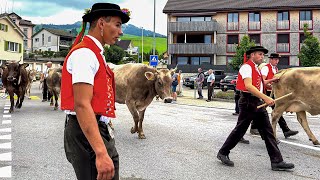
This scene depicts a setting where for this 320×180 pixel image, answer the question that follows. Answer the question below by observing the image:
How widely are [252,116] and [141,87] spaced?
312 centimetres

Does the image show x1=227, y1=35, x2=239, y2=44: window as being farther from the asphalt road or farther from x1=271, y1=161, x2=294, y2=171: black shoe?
x1=271, y1=161, x2=294, y2=171: black shoe

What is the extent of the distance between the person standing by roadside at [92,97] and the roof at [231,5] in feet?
152

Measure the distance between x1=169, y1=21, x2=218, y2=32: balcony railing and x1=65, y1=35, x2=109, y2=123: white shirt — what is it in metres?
45.4

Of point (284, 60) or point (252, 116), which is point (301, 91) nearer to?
point (252, 116)

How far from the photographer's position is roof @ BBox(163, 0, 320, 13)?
4584 centimetres

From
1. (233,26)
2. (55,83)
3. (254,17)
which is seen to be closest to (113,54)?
(233,26)

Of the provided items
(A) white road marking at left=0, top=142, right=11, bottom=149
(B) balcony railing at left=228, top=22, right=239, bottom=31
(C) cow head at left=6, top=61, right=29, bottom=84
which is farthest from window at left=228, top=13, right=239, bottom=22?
(A) white road marking at left=0, top=142, right=11, bottom=149

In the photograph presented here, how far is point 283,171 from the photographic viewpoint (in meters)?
5.76

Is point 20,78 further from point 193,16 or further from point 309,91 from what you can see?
point 193,16

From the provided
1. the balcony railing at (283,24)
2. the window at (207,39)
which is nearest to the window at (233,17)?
the window at (207,39)

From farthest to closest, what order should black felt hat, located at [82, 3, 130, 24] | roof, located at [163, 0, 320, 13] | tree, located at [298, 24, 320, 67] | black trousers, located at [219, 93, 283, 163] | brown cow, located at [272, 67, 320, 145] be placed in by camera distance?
roof, located at [163, 0, 320, 13] < tree, located at [298, 24, 320, 67] < brown cow, located at [272, 67, 320, 145] < black trousers, located at [219, 93, 283, 163] < black felt hat, located at [82, 3, 130, 24]

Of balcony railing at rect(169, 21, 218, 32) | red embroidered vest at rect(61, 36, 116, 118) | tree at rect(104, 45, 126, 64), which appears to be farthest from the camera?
tree at rect(104, 45, 126, 64)

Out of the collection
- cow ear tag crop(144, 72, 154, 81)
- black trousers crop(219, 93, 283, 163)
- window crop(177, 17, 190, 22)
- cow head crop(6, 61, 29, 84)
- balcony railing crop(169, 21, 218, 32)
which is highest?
window crop(177, 17, 190, 22)

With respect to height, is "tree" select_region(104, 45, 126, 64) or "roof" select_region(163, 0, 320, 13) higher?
"roof" select_region(163, 0, 320, 13)
